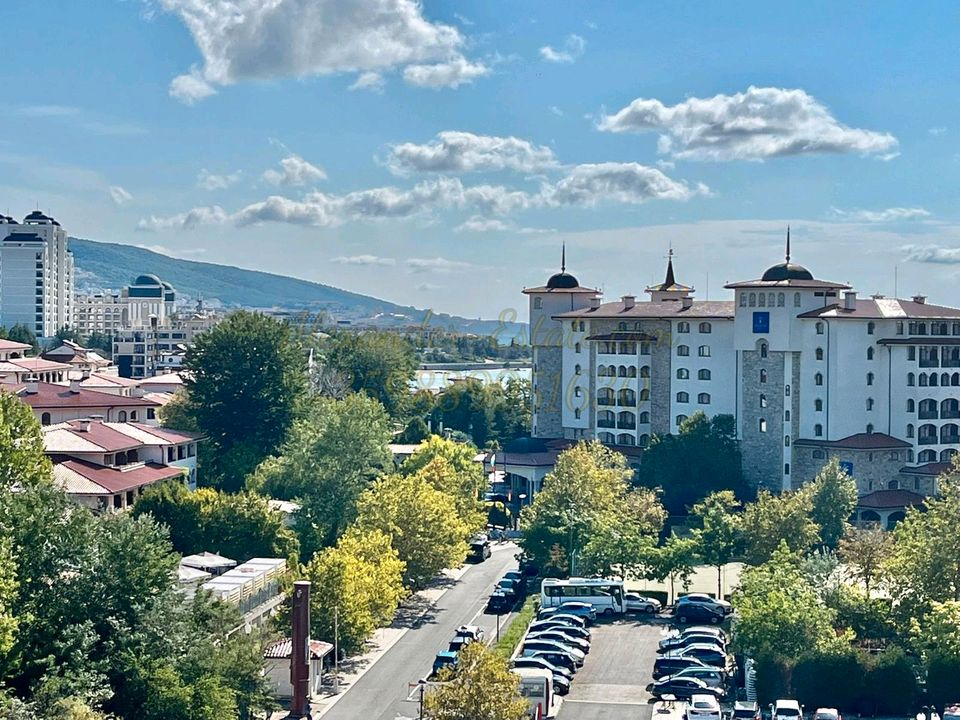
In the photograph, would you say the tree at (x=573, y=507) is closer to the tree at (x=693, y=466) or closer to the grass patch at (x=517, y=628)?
the grass patch at (x=517, y=628)

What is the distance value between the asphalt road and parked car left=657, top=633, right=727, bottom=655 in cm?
527

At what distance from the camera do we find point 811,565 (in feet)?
136

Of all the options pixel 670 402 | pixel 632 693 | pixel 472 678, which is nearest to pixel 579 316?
pixel 670 402

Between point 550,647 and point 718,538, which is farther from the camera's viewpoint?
point 718,538

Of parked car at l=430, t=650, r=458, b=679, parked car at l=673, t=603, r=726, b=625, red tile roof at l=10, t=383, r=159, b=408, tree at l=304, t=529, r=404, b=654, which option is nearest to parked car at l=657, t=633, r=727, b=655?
parked car at l=673, t=603, r=726, b=625

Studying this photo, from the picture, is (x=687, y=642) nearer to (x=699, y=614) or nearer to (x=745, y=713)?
(x=699, y=614)

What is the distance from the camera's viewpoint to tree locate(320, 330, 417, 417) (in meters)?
100

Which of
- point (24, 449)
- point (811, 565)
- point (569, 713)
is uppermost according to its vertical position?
point (24, 449)

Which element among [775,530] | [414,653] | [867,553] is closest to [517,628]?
[414,653]

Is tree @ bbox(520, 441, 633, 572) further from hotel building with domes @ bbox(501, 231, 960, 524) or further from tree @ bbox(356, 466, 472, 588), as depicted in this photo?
hotel building with domes @ bbox(501, 231, 960, 524)

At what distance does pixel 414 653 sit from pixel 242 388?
2578 centimetres

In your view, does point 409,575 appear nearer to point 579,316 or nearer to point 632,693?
point 632,693

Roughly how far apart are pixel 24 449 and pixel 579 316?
40.7 m

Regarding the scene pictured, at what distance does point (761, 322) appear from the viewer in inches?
2670
